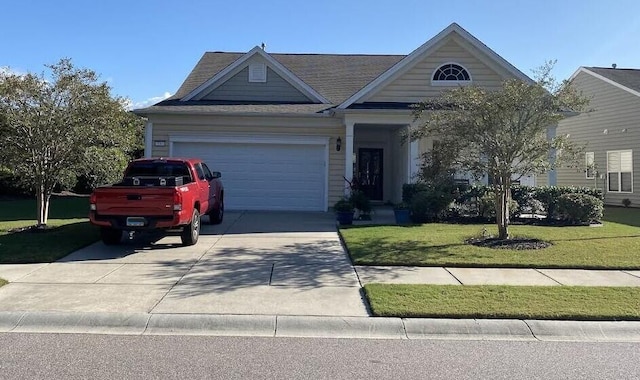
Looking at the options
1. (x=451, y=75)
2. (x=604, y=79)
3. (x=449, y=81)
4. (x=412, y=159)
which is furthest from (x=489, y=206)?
(x=604, y=79)

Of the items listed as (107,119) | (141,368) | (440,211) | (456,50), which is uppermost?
(456,50)

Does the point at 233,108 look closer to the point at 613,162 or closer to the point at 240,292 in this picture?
the point at 240,292

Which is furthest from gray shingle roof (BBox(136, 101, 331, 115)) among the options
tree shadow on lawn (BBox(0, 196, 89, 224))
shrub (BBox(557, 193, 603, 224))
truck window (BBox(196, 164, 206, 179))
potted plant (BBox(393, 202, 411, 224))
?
shrub (BBox(557, 193, 603, 224))

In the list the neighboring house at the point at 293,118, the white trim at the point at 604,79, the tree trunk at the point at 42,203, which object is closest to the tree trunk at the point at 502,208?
the neighboring house at the point at 293,118

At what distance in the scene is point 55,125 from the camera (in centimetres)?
1113

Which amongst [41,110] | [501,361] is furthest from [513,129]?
[41,110]

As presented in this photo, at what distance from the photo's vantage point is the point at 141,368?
455 centimetres

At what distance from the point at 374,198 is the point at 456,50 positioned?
21.8 feet

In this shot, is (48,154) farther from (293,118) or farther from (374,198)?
(374,198)

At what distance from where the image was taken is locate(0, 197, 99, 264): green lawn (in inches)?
364

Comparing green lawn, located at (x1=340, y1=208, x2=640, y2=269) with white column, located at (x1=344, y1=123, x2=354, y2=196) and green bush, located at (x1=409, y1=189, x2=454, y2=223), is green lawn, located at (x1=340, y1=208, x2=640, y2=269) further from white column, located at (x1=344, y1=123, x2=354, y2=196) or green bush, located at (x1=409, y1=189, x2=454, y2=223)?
white column, located at (x1=344, y1=123, x2=354, y2=196)

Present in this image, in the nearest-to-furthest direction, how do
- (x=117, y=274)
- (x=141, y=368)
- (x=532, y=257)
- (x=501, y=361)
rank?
(x=141, y=368), (x=501, y=361), (x=117, y=274), (x=532, y=257)

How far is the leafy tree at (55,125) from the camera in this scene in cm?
1103

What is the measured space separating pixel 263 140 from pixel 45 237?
7.74 metres
